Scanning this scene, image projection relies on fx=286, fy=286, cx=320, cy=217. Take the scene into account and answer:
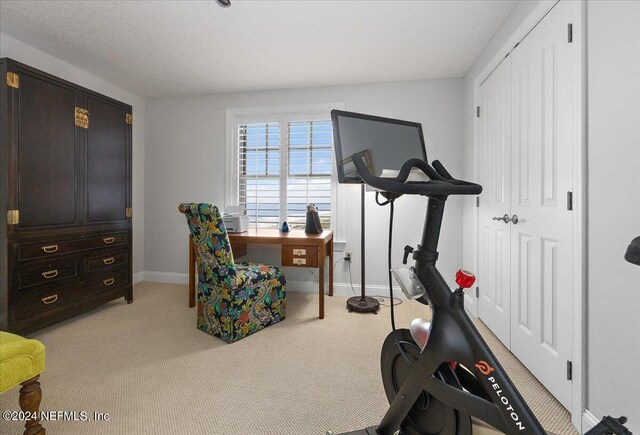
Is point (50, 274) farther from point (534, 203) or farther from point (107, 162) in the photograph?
point (534, 203)

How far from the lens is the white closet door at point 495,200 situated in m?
2.06

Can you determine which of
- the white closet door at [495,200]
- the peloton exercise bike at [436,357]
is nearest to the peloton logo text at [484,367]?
the peloton exercise bike at [436,357]

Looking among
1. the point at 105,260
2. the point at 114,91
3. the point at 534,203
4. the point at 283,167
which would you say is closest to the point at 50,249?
the point at 105,260

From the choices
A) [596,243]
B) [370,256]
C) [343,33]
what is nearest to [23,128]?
[343,33]

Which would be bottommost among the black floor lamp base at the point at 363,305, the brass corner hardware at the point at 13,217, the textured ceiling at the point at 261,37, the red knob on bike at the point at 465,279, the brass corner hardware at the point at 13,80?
the black floor lamp base at the point at 363,305

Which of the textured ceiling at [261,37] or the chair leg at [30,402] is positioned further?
the textured ceiling at [261,37]

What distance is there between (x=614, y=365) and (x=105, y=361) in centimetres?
273

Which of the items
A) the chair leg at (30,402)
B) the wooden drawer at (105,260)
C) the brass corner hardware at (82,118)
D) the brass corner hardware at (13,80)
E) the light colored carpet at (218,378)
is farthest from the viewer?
the wooden drawer at (105,260)

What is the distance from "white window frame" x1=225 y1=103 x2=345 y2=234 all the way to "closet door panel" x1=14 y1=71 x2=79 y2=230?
4.88 feet

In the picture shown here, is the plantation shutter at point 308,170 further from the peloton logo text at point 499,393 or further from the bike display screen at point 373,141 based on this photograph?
the peloton logo text at point 499,393

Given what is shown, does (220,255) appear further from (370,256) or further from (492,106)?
(492,106)

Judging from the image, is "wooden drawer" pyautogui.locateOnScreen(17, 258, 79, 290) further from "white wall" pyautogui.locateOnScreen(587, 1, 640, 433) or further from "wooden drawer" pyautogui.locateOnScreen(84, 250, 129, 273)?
"white wall" pyautogui.locateOnScreen(587, 1, 640, 433)

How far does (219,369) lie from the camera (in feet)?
5.93

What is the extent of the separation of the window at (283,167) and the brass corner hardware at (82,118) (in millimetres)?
1465
